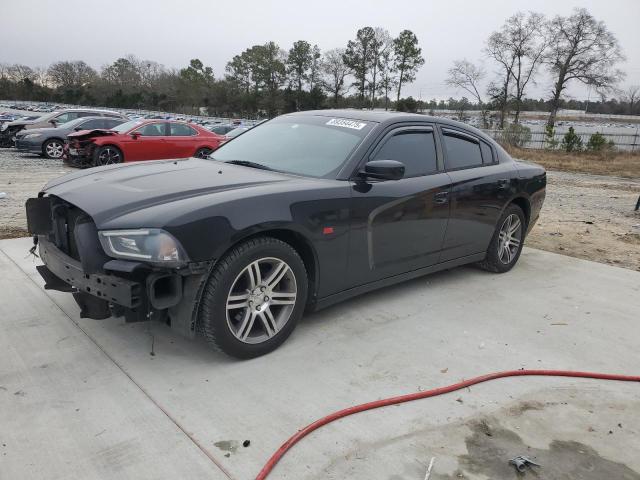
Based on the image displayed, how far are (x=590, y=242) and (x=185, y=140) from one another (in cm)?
1021

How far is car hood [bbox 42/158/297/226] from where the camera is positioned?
2.90 m

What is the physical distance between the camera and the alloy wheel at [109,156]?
12555mm

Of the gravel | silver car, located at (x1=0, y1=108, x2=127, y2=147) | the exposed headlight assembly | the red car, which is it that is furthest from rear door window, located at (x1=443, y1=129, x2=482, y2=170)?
silver car, located at (x1=0, y1=108, x2=127, y2=147)

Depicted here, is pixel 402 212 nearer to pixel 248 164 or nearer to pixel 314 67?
pixel 248 164

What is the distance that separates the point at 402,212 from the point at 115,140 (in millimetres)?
10704

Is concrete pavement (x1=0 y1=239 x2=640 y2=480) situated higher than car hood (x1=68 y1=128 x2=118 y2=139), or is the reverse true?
car hood (x1=68 y1=128 x2=118 y2=139)

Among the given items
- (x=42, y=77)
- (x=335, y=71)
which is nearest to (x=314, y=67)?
(x=335, y=71)

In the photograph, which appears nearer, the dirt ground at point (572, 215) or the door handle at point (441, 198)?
the door handle at point (441, 198)

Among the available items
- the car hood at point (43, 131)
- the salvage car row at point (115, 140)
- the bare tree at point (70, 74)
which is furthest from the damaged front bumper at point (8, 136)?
the bare tree at point (70, 74)

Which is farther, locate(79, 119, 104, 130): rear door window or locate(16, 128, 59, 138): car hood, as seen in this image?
locate(16, 128, 59, 138): car hood

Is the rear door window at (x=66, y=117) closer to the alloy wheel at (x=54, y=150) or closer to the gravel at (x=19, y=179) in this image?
the alloy wheel at (x=54, y=150)

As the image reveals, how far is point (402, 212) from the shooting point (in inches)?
152

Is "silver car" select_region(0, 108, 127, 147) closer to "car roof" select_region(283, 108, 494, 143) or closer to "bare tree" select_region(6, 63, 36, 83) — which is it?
"car roof" select_region(283, 108, 494, 143)

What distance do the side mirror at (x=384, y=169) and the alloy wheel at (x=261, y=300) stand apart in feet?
2.98
